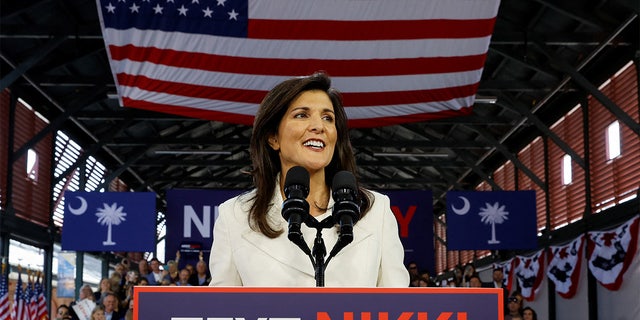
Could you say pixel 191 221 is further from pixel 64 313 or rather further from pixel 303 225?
pixel 303 225

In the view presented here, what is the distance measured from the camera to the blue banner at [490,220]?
39.9ft

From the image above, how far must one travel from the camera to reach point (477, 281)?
37.0ft

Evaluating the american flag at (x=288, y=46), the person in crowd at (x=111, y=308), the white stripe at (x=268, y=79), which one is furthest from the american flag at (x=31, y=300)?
the white stripe at (x=268, y=79)

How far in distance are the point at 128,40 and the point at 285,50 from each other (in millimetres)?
1354

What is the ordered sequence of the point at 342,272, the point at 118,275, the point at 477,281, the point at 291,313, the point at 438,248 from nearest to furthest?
the point at 291,313 → the point at 342,272 → the point at 118,275 → the point at 477,281 → the point at 438,248

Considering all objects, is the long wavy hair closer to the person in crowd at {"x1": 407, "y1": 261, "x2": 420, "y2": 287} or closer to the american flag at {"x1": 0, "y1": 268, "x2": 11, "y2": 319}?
the person in crowd at {"x1": 407, "y1": 261, "x2": 420, "y2": 287}

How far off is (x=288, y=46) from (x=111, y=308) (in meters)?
3.62

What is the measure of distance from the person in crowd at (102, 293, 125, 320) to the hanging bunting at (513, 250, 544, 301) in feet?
32.5

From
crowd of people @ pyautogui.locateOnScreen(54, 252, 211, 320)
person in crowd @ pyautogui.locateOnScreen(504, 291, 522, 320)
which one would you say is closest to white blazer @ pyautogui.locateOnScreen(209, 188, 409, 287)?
crowd of people @ pyautogui.locateOnScreen(54, 252, 211, 320)

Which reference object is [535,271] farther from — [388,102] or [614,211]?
[388,102]

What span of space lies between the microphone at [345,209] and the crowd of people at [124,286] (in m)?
7.50

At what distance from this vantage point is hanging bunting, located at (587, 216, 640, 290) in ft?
40.2

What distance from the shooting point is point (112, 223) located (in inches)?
437

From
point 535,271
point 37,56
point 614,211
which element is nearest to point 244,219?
point 37,56
